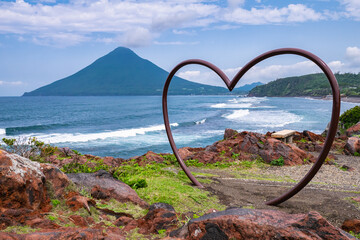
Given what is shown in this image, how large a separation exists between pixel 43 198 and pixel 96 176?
2082 mm

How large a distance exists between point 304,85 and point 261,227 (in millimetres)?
149487

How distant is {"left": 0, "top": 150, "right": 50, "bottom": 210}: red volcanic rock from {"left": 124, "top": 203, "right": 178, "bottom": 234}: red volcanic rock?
1.46m

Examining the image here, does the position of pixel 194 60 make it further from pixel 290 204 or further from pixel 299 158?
pixel 299 158

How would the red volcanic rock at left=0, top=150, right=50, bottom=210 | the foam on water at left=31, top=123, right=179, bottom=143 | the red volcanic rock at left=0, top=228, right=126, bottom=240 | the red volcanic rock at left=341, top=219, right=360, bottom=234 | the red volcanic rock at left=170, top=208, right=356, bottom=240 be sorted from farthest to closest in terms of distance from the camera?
the foam on water at left=31, top=123, right=179, bottom=143 < the red volcanic rock at left=341, top=219, right=360, bottom=234 < the red volcanic rock at left=0, top=150, right=50, bottom=210 < the red volcanic rock at left=170, top=208, right=356, bottom=240 < the red volcanic rock at left=0, top=228, right=126, bottom=240

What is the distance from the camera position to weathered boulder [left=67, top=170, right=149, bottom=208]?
20.0 ft

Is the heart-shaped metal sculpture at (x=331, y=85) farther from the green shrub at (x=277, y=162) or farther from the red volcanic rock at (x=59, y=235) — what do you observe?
the green shrub at (x=277, y=162)

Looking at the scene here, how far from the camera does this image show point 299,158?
41.8 ft

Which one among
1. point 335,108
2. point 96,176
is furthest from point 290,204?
point 96,176

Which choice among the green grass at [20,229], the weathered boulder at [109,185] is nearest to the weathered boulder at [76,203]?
the green grass at [20,229]

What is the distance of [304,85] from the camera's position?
141 meters

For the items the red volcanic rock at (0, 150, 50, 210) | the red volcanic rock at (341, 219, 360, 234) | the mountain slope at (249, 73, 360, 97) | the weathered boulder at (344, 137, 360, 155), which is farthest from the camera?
the mountain slope at (249, 73, 360, 97)

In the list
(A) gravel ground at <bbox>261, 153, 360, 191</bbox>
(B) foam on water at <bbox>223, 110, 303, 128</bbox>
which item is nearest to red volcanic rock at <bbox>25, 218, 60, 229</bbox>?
(A) gravel ground at <bbox>261, 153, 360, 191</bbox>

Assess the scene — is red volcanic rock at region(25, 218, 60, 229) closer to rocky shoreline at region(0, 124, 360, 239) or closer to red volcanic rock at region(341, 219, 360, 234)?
rocky shoreline at region(0, 124, 360, 239)

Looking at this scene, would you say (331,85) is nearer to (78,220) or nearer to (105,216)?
(105,216)
